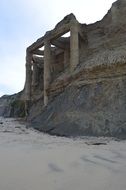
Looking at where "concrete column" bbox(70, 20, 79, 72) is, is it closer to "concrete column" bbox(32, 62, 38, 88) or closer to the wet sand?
"concrete column" bbox(32, 62, 38, 88)

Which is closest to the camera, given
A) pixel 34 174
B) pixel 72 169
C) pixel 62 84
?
pixel 34 174

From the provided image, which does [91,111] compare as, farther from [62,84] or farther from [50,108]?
[62,84]

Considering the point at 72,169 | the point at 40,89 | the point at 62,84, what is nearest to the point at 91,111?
the point at 62,84

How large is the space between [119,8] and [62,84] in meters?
6.74

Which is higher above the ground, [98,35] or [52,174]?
[98,35]

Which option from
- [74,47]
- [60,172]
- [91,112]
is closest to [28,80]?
[74,47]

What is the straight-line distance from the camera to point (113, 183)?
2729 mm

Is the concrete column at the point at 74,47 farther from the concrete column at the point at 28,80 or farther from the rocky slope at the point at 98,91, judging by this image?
the concrete column at the point at 28,80

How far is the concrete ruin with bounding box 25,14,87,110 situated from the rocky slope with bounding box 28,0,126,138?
963 millimetres

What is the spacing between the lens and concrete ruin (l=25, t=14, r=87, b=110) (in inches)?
754

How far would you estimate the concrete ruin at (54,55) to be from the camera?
19141 millimetres

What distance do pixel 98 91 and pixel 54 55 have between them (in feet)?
40.8

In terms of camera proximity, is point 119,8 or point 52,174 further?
point 119,8

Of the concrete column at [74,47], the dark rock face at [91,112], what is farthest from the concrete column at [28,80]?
the dark rock face at [91,112]
